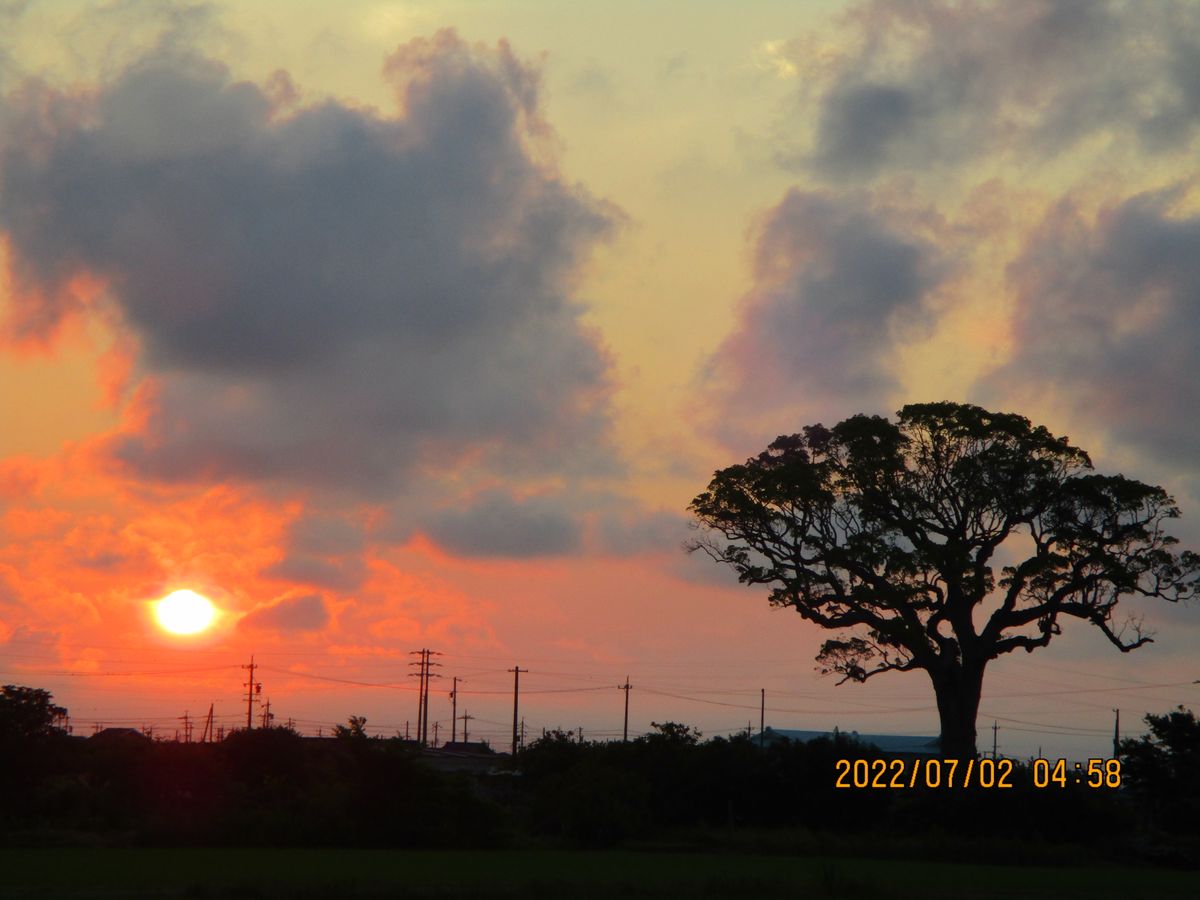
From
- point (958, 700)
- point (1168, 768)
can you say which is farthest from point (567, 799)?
point (1168, 768)

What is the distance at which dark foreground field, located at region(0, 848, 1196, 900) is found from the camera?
29047 millimetres

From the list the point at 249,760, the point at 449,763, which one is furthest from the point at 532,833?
the point at 449,763

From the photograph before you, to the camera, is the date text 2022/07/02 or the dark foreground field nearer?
the dark foreground field

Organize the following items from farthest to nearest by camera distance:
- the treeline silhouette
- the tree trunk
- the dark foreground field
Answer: the tree trunk → the treeline silhouette → the dark foreground field

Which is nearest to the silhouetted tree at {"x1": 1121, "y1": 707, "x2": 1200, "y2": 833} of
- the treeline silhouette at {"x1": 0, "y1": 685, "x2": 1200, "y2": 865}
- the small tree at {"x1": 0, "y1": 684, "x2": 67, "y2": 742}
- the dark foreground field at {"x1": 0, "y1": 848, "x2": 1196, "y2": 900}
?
the treeline silhouette at {"x1": 0, "y1": 685, "x2": 1200, "y2": 865}

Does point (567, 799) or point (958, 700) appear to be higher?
point (958, 700)

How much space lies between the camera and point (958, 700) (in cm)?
4828

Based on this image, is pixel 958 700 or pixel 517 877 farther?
pixel 958 700

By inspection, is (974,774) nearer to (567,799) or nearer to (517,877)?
(567,799)

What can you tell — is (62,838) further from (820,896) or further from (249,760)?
(820,896)

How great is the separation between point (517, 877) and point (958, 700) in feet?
68.0

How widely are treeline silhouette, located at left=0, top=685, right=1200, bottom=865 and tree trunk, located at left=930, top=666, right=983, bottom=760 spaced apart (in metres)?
3.62

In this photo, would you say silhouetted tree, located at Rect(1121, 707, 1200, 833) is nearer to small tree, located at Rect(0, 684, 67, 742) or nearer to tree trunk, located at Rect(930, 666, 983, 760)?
tree trunk, located at Rect(930, 666, 983, 760)

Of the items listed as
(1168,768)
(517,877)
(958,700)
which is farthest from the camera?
(1168,768)
